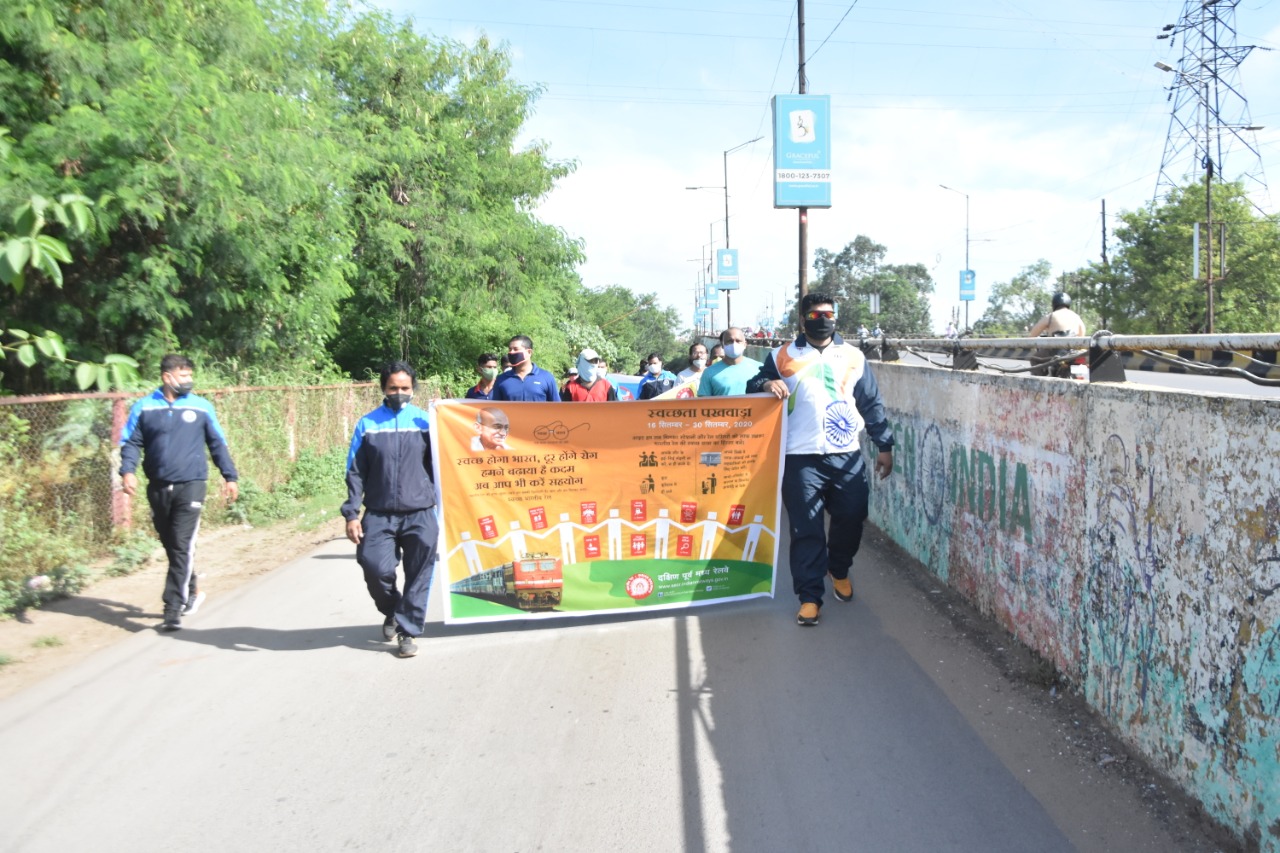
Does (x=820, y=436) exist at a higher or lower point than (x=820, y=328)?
lower

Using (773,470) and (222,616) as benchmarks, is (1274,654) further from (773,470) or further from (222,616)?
(222,616)

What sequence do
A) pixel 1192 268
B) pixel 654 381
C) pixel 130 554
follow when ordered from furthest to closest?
1. pixel 1192 268
2. pixel 654 381
3. pixel 130 554

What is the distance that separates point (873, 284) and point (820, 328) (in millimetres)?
86293

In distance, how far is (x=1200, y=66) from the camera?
36.4 meters

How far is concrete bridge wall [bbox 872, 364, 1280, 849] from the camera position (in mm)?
3004

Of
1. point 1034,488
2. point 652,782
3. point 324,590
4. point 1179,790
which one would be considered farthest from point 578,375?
point 1179,790

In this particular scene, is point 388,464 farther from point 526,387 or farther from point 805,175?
point 805,175

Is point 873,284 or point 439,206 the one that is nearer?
point 439,206

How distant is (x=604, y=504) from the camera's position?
20.4 ft

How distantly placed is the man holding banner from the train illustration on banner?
5.28 ft

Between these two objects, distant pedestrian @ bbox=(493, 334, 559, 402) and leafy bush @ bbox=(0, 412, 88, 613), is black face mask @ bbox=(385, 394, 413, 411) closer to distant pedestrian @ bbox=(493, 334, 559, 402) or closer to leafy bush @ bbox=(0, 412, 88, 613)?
distant pedestrian @ bbox=(493, 334, 559, 402)

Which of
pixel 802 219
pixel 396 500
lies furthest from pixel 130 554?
pixel 802 219

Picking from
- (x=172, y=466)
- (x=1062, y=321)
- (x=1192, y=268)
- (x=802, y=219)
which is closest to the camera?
(x=172, y=466)

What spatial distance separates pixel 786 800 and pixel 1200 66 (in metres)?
42.4
